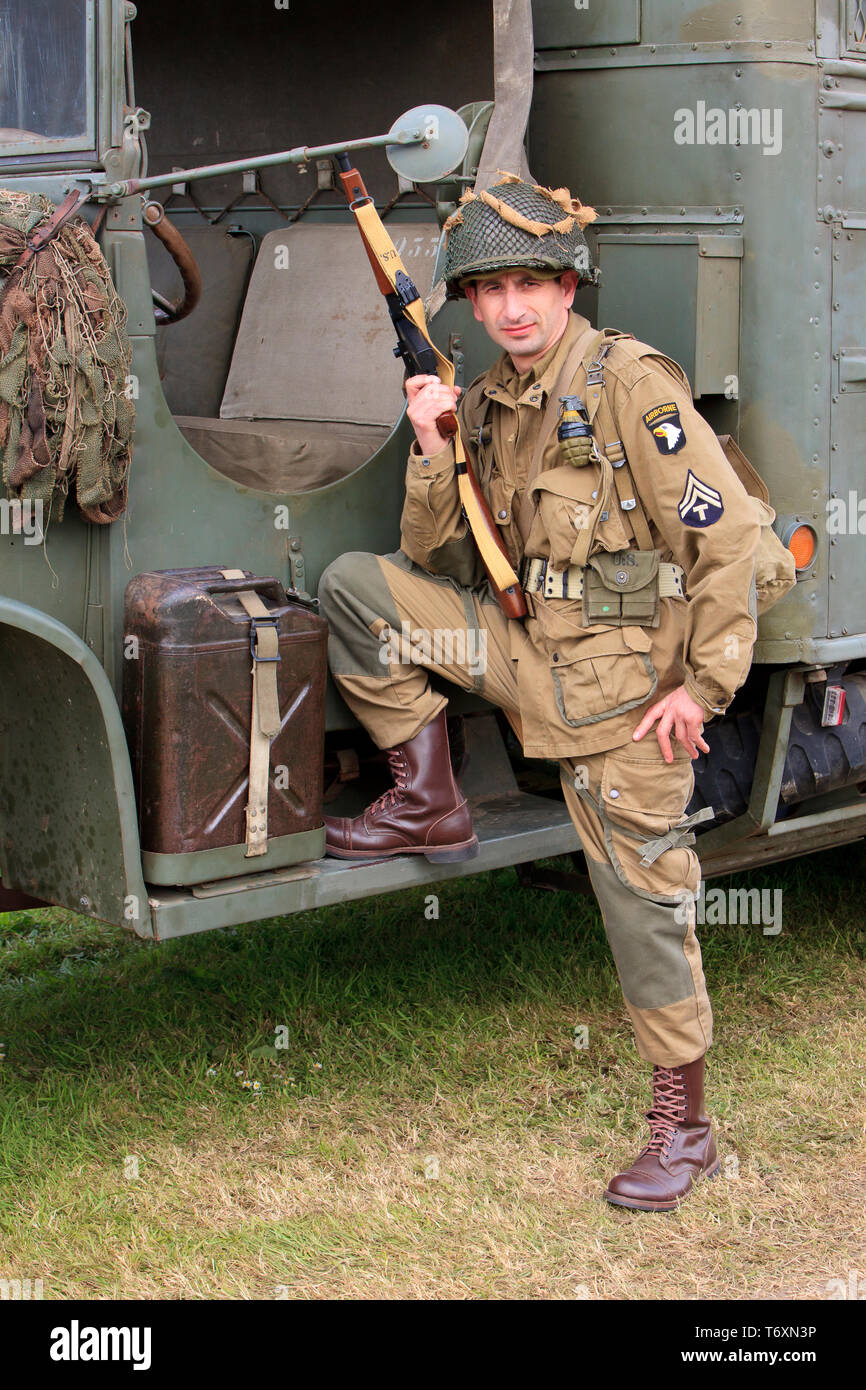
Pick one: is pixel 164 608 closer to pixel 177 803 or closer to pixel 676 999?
pixel 177 803

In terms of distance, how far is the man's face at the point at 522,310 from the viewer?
3266mm

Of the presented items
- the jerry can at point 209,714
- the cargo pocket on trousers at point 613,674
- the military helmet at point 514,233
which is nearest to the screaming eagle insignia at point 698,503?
the cargo pocket on trousers at point 613,674

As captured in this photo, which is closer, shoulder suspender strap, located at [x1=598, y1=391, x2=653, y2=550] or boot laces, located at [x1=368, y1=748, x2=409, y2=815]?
shoulder suspender strap, located at [x1=598, y1=391, x2=653, y2=550]

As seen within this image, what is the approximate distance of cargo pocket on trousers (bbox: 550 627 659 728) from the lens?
3.24 metres

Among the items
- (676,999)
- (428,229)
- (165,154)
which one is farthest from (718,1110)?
(165,154)

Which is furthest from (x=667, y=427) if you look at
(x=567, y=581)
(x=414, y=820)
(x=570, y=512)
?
(x=414, y=820)

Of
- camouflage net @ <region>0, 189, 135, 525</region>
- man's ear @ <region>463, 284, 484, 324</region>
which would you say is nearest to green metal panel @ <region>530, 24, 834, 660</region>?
man's ear @ <region>463, 284, 484, 324</region>

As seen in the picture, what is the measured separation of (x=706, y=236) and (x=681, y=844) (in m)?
1.32

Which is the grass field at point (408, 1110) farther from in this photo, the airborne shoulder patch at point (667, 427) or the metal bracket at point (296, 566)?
the airborne shoulder patch at point (667, 427)

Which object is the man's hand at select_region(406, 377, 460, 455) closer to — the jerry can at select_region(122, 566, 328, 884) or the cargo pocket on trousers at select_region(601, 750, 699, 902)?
the jerry can at select_region(122, 566, 328, 884)

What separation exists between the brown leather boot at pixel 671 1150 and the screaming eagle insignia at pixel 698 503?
3.61ft

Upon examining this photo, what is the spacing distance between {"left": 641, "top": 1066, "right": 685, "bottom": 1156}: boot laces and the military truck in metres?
0.55

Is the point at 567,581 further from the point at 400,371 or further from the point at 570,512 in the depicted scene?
the point at 400,371

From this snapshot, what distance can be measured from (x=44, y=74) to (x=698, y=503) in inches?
56.1
